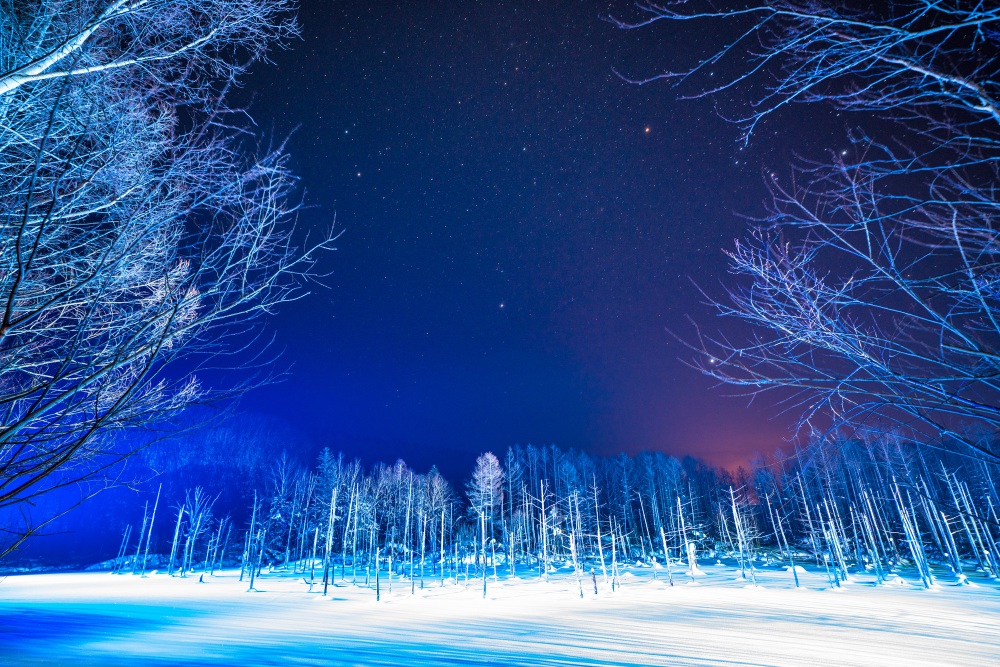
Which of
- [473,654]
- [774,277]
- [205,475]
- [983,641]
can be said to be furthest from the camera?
[205,475]

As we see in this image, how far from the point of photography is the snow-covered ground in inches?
351

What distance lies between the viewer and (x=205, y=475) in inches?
1911

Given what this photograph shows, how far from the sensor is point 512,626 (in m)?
12.9

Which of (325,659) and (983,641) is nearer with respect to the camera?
(325,659)

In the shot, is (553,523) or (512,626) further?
(553,523)

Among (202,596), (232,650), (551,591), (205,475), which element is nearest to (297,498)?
(205,475)

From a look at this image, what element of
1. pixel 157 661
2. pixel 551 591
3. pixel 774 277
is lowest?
pixel 551 591

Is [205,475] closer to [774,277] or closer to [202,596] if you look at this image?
[202,596]

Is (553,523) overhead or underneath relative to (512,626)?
overhead

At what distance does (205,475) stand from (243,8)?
58811 millimetres

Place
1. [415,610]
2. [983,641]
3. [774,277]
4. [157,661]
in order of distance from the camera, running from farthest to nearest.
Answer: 1. [415,610]
2. [983,641]
3. [157,661]
4. [774,277]

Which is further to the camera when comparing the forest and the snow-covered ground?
the forest

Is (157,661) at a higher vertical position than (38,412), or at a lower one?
lower

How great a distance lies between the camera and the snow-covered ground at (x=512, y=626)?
8.92 meters
